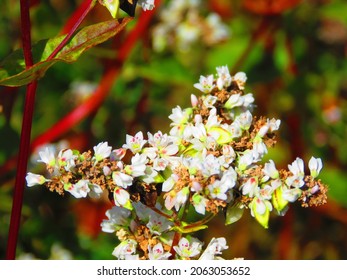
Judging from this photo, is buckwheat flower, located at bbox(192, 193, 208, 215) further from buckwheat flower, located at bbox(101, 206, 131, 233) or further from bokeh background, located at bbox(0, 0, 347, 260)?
bokeh background, located at bbox(0, 0, 347, 260)

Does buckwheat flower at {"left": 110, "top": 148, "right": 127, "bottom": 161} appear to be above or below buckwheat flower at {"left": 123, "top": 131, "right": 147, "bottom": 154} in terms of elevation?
below

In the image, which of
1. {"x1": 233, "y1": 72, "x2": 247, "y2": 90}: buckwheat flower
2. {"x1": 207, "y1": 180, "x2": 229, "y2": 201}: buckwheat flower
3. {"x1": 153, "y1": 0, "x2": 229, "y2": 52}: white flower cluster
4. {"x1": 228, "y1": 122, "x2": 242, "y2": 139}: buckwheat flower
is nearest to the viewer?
{"x1": 207, "y1": 180, "x2": 229, "y2": 201}: buckwheat flower

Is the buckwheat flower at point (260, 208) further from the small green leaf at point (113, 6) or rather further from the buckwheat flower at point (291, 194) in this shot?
the small green leaf at point (113, 6)

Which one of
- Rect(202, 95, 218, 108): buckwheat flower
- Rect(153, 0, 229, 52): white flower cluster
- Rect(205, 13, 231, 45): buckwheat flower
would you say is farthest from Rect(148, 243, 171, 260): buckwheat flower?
Rect(205, 13, 231, 45): buckwheat flower

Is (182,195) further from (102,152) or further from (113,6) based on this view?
(113,6)

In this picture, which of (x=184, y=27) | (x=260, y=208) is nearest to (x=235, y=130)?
(x=260, y=208)
